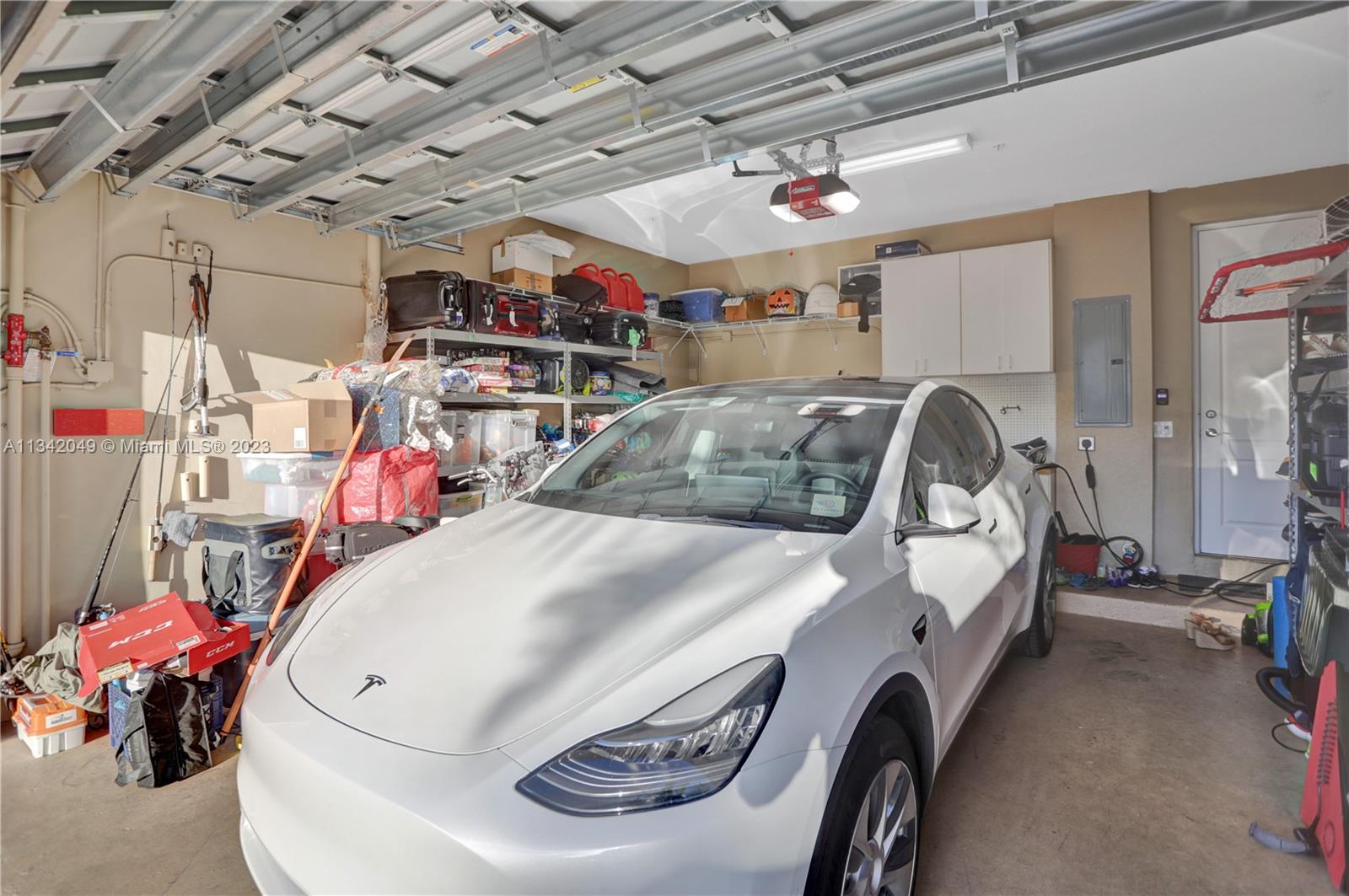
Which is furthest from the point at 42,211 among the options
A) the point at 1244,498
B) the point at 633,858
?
the point at 1244,498

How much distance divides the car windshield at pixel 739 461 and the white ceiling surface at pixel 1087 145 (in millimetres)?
2223

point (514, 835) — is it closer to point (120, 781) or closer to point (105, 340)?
point (120, 781)

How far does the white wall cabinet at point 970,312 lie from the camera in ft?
17.1

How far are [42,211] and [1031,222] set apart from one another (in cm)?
Answer: 643

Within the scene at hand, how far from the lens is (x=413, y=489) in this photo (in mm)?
3527

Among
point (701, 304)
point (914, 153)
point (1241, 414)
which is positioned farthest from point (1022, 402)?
point (701, 304)

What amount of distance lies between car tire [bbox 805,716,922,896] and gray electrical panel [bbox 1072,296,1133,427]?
4637 mm

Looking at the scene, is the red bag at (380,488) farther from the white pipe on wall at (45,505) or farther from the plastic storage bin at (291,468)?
the white pipe on wall at (45,505)

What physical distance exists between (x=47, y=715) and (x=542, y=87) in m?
3.05

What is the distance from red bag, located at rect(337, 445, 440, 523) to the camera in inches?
133

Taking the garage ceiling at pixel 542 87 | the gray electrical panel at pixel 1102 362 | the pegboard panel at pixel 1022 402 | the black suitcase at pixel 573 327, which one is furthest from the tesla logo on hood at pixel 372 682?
the gray electrical panel at pixel 1102 362

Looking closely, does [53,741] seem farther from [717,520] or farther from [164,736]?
[717,520]

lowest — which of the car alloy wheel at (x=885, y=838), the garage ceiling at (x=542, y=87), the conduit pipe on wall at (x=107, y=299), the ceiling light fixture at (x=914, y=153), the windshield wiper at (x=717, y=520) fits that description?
the car alloy wheel at (x=885, y=838)

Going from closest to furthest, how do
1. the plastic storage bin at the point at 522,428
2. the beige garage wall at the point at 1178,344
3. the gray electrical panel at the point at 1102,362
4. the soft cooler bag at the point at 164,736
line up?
the soft cooler bag at the point at 164,736, the plastic storage bin at the point at 522,428, the beige garage wall at the point at 1178,344, the gray electrical panel at the point at 1102,362
